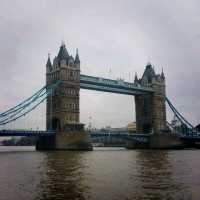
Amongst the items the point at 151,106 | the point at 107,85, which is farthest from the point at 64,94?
the point at 151,106

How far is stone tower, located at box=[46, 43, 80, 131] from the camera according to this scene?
95.2 m

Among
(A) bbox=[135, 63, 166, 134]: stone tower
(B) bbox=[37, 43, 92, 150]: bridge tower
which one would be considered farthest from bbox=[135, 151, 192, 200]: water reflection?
(A) bbox=[135, 63, 166, 134]: stone tower

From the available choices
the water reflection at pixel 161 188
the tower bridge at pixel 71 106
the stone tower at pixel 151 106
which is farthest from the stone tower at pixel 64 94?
the water reflection at pixel 161 188

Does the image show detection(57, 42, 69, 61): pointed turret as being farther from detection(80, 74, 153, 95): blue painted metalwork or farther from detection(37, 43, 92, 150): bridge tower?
detection(80, 74, 153, 95): blue painted metalwork

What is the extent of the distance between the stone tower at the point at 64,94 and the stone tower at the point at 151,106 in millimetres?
32038

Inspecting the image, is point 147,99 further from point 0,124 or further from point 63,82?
point 0,124

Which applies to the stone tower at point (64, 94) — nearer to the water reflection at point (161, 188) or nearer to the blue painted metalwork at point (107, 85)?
the blue painted metalwork at point (107, 85)

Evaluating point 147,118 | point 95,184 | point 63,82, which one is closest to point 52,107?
point 63,82

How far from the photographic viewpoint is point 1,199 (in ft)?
58.5

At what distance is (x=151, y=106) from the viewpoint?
120 meters

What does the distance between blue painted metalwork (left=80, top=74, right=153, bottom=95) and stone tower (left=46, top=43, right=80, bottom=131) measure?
11.2ft

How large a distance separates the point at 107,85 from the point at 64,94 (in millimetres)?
14202

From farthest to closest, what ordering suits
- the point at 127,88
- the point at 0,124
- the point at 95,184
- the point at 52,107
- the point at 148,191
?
the point at 127,88 → the point at 52,107 → the point at 0,124 → the point at 95,184 → the point at 148,191

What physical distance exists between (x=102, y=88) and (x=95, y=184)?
81688mm
